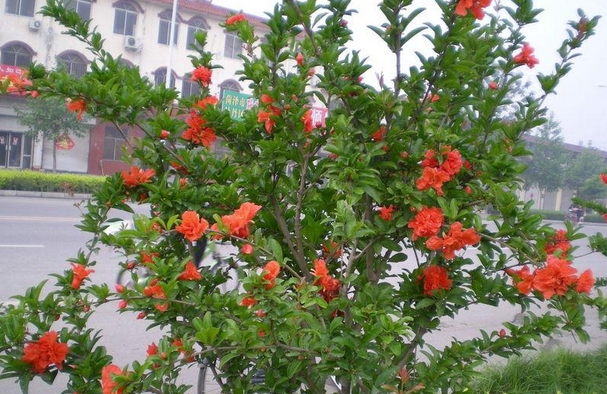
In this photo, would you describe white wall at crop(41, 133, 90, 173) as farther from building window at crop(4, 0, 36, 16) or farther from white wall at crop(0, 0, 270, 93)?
building window at crop(4, 0, 36, 16)

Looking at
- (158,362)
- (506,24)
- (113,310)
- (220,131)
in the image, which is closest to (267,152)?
(220,131)

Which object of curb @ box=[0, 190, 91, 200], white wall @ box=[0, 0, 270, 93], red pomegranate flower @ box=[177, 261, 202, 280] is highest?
white wall @ box=[0, 0, 270, 93]

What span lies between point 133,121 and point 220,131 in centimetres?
26

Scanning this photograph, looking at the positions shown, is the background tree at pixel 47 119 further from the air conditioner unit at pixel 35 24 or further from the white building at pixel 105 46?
the air conditioner unit at pixel 35 24

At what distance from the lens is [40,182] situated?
17047 mm

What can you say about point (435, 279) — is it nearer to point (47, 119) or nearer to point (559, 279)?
point (559, 279)

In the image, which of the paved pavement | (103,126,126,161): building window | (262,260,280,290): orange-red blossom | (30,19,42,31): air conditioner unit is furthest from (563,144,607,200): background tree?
(262,260,280,290): orange-red blossom

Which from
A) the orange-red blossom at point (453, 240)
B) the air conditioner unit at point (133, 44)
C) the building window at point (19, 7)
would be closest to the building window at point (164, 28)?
the air conditioner unit at point (133, 44)

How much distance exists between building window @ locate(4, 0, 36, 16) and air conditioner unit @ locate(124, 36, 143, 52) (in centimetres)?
331

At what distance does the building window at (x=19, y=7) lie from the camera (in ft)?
70.2

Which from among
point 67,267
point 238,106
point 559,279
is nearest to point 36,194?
point 67,267

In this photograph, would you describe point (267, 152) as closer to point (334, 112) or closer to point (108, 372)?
point (334, 112)

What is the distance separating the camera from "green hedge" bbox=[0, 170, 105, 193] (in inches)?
648

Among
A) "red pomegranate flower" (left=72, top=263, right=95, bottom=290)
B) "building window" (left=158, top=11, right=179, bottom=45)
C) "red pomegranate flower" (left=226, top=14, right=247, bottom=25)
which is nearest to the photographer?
"red pomegranate flower" (left=72, top=263, right=95, bottom=290)
